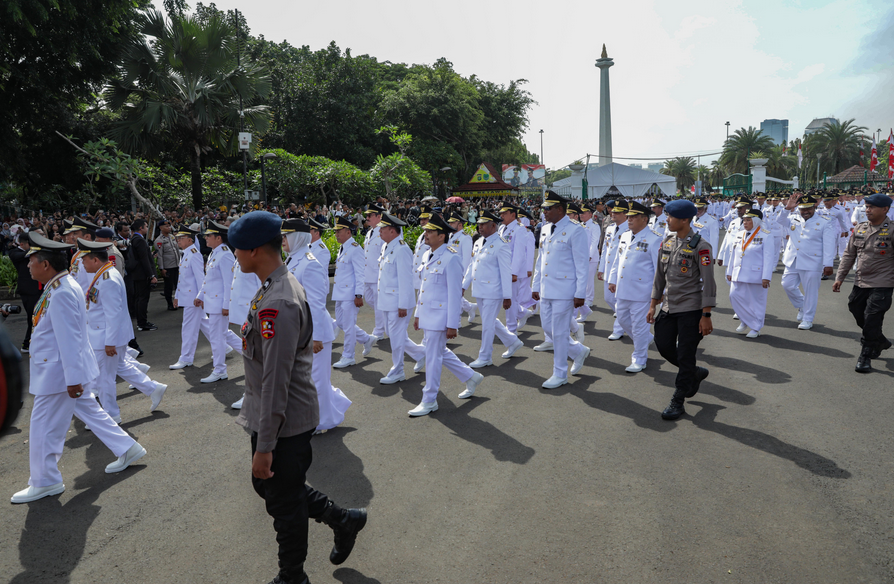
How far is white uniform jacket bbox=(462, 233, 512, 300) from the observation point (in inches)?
306

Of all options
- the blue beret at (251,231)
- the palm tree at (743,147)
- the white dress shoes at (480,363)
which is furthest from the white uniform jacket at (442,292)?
the palm tree at (743,147)

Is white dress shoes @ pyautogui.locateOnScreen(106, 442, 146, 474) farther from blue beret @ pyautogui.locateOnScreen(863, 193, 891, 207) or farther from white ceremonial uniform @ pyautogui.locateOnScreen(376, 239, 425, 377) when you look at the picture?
blue beret @ pyautogui.locateOnScreen(863, 193, 891, 207)

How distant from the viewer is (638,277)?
7.40 m

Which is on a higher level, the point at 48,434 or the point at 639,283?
the point at 639,283

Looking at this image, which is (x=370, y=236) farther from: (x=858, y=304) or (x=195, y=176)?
(x=195, y=176)

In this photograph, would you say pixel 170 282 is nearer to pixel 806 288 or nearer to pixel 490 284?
pixel 490 284

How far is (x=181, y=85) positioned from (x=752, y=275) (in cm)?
1900

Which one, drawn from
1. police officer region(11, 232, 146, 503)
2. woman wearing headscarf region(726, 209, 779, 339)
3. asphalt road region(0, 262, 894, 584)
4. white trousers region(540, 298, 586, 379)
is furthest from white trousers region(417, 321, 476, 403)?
woman wearing headscarf region(726, 209, 779, 339)

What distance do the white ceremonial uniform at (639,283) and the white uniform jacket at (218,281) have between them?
4855 millimetres

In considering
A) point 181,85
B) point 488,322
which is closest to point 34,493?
point 488,322

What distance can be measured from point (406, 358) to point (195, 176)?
55.1ft

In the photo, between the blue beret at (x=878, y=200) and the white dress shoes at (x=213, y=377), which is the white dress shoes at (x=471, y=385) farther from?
the blue beret at (x=878, y=200)

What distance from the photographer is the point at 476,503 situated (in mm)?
4176

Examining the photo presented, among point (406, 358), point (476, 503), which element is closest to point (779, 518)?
point (476, 503)
